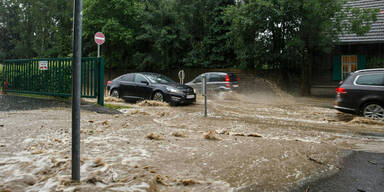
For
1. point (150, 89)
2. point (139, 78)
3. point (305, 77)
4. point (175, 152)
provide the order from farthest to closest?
point (305, 77) → point (139, 78) → point (150, 89) → point (175, 152)

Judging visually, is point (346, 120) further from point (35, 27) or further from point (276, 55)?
point (35, 27)

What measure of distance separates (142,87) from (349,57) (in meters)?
14.8

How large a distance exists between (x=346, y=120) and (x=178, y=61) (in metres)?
17.9

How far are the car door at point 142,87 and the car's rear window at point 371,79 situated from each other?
8168 millimetres

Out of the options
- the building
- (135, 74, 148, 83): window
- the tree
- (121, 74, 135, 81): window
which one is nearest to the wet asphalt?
(135, 74, 148, 83): window

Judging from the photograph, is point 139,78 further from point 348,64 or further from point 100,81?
point 348,64

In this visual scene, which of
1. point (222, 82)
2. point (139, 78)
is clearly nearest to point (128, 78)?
point (139, 78)

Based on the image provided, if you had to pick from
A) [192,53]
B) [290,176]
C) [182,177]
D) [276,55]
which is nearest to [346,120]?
[290,176]

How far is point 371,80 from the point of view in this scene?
30.3 feet

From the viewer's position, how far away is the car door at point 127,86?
1421cm

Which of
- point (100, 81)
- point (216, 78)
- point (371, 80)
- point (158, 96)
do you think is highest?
point (216, 78)

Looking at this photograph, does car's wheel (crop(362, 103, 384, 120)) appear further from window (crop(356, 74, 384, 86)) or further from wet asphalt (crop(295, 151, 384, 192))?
wet asphalt (crop(295, 151, 384, 192))

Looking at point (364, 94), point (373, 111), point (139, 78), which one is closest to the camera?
point (373, 111)

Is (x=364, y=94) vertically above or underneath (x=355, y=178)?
above
